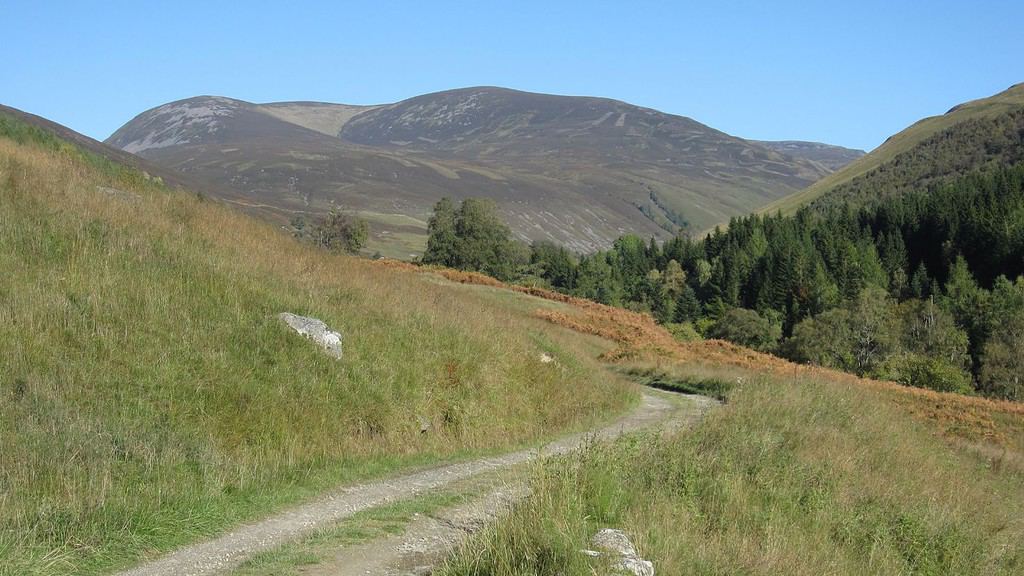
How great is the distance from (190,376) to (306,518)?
157 inches

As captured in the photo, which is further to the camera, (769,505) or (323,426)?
(323,426)

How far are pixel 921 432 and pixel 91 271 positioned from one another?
1934 cm

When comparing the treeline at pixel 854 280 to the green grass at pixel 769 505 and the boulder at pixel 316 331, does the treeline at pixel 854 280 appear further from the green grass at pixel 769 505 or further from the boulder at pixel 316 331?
the boulder at pixel 316 331

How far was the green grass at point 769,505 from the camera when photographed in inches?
305

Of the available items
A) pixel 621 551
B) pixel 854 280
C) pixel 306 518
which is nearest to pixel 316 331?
pixel 306 518

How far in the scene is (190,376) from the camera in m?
12.4

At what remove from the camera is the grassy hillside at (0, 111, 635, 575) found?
29.1ft

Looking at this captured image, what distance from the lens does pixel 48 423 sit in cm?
984

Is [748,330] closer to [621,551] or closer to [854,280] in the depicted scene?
[854,280]

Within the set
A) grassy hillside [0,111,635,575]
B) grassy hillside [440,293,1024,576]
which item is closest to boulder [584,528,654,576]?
grassy hillside [440,293,1024,576]

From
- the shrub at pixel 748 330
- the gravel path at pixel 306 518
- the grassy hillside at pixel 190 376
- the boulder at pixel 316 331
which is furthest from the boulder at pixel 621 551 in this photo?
the shrub at pixel 748 330

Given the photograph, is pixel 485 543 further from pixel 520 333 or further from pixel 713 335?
pixel 713 335

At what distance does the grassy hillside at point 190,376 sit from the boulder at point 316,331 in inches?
11.4

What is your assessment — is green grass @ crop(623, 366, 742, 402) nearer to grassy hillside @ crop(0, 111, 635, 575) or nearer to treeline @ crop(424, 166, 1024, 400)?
grassy hillside @ crop(0, 111, 635, 575)
